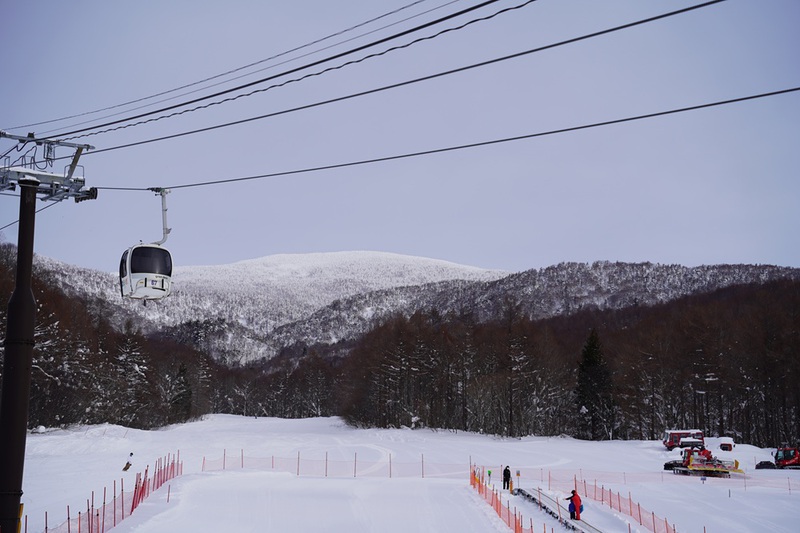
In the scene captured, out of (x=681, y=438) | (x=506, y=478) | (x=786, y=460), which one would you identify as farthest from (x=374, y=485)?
(x=681, y=438)

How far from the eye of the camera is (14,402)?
1230 cm

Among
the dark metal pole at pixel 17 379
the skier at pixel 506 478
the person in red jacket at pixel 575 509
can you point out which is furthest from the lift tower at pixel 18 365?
the skier at pixel 506 478

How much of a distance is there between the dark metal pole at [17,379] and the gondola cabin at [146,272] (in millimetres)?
5326

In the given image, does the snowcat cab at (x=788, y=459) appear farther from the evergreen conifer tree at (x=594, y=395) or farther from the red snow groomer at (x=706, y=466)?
the evergreen conifer tree at (x=594, y=395)

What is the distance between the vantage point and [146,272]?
18.5m

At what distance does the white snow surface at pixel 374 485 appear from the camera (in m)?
24.9

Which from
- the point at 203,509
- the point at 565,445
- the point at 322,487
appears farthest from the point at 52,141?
the point at 565,445

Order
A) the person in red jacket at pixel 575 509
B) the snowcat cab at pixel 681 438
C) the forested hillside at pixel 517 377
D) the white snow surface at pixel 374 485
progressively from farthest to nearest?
the forested hillside at pixel 517 377
the snowcat cab at pixel 681 438
the person in red jacket at pixel 575 509
the white snow surface at pixel 374 485

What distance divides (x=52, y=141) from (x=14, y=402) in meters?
5.82

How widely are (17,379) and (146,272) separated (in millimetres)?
6453

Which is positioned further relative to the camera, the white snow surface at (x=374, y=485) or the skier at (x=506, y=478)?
the skier at (x=506, y=478)

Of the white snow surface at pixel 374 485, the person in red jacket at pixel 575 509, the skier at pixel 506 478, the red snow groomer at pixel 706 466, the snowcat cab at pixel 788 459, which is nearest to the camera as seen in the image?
the white snow surface at pixel 374 485

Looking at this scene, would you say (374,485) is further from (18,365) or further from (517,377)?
(517,377)

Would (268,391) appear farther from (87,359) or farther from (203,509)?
(203,509)
